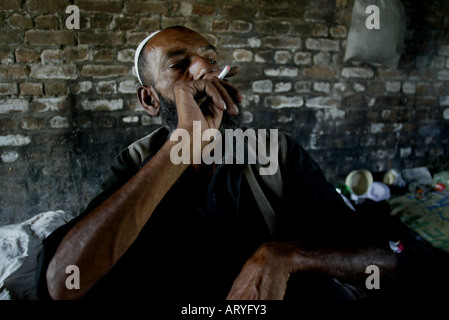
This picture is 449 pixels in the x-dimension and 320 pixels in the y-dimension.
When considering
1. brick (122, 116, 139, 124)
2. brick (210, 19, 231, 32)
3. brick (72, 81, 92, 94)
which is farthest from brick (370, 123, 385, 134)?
brick (72, 81, 92, 94)

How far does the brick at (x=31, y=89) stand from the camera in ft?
6.38

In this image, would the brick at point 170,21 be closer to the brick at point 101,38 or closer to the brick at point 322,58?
the brick at point 101,38

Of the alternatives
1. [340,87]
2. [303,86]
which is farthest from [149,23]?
[340,87]

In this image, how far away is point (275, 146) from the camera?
1264 millimetres

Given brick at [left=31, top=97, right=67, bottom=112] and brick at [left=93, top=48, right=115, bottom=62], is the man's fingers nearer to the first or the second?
brick at [left=93, top=48, right=115, bottom=62]

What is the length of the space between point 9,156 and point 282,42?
2.42m

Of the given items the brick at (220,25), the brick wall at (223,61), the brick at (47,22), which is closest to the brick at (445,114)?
the brick wall at (223,61)

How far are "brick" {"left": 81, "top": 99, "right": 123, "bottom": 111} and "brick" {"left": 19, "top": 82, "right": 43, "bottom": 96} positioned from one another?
31cm

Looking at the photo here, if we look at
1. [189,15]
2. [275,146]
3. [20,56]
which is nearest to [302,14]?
[189,15]

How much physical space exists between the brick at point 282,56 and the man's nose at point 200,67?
120 centimetres

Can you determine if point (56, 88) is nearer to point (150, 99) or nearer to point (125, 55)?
point (125, 55)

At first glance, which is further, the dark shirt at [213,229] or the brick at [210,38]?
the brick at [210,38]

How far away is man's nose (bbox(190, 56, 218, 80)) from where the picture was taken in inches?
48.6

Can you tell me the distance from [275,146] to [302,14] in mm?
1639
